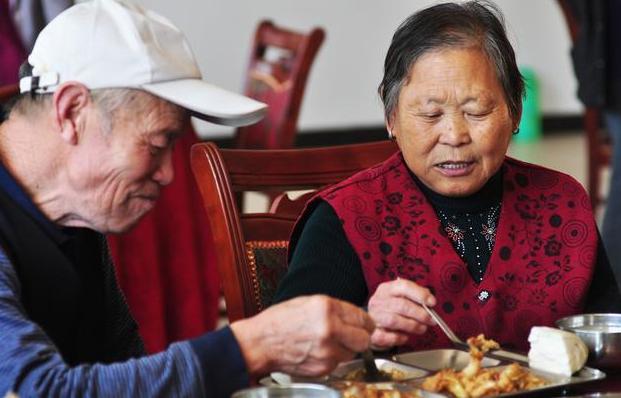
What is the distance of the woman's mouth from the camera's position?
6.44ft

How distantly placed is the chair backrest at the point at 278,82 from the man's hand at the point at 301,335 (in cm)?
292

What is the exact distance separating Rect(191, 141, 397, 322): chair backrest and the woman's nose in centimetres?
30

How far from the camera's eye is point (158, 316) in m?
3.45

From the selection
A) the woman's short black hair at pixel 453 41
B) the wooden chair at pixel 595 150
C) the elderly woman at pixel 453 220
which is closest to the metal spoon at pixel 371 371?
the elderly woman at pixel 453 220

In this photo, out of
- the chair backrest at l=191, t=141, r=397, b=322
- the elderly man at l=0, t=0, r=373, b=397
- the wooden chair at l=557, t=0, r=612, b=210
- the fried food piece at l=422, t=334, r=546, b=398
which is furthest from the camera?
the wooden chair at l=557, t=0, r=612, b=210

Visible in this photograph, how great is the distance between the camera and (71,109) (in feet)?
4.83

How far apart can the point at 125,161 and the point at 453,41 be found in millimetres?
688

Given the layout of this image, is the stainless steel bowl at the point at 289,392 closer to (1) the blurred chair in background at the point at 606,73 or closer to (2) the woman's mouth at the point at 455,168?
(2) the woman's mouth at the point at 455,168

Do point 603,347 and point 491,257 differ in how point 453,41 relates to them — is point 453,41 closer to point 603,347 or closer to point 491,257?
point 491,257

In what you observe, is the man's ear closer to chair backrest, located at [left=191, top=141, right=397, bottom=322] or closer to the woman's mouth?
chair backrest, located at [left=191, top=141, right=397, bottom=322]

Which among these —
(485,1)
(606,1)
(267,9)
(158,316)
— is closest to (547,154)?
(267,9)

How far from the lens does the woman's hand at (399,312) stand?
162 centimetres

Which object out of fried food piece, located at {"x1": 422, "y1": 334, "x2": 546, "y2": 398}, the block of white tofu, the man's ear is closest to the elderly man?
the man's ear

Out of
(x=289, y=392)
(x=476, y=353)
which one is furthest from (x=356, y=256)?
(x=289, y=392)
